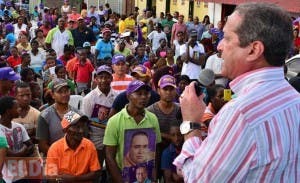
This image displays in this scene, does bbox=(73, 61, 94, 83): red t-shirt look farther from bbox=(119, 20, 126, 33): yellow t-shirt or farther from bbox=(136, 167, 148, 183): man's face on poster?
bbox=(119, 20, 126, 33): yellow t-shirt

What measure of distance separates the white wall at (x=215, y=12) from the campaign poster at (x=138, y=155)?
61.7 feet

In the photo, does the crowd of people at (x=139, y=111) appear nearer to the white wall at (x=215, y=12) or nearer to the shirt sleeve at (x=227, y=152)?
the shirt sleeve at (x=227, y=152)

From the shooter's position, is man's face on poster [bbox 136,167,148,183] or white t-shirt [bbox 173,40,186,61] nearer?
man's face on poster [bbox 136,167,148,183]

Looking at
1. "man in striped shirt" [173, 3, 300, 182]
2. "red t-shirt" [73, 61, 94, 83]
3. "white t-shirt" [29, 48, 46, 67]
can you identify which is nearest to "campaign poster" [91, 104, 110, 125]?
"red t-shirt" [73, 61, 94, 83]

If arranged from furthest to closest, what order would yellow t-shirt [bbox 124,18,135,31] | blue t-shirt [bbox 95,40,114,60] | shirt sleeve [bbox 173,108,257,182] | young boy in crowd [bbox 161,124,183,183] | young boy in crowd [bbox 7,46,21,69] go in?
yellow t-shirt [bbox 124,18,135,31] < blue t-shirt [bbox 95,40,114,60] < young boy in crowd [bbox 7,46,21,69] < young boy in crowd [bbox 161,124,183,183] < shirt sleeve [bbox 173,108,257,182]

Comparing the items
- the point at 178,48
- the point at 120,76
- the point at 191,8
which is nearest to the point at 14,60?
the point at 178,48

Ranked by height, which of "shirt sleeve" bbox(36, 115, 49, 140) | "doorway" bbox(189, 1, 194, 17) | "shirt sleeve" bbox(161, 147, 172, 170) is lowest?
"doorway" bbox(189, 1, 194, 17)

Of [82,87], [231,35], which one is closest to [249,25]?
[231,35]

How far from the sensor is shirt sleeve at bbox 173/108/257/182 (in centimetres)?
197

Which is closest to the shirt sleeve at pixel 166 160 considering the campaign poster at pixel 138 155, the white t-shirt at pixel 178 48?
the campaign poster at pixel 138 155

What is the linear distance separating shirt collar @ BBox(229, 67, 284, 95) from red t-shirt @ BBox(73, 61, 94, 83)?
909 cm

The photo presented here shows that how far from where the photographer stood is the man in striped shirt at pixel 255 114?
1.98m

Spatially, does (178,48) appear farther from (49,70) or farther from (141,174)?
(141,174)

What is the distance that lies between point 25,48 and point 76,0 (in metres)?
18.2
